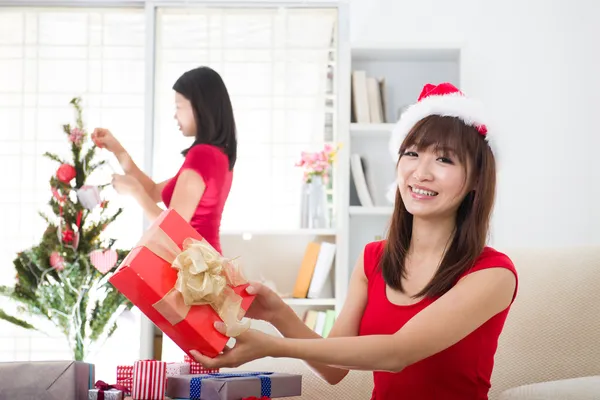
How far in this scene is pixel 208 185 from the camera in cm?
302

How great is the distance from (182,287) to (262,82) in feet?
10.2

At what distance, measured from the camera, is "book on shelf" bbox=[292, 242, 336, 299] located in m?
3.87

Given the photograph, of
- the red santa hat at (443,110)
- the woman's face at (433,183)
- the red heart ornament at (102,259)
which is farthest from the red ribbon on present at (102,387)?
the red heart ornament at (102,259)

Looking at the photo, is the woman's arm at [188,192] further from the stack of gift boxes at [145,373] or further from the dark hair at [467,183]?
the dark hair at [467,183]

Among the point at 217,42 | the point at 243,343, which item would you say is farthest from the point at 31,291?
the point at 243,343

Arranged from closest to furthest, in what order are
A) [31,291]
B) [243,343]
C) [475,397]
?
[243,343] < [475,397] < [31,291]

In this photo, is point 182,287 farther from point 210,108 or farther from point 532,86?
point 532,86

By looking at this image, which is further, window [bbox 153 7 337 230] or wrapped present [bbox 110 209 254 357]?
window [bbox 153 7 337 230]

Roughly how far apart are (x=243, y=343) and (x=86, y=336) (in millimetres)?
2740

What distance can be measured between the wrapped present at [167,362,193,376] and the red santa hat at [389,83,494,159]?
64cm

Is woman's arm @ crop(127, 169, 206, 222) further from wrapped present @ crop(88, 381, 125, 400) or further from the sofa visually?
wrapped present @ crop(88, 381, 125, 400)

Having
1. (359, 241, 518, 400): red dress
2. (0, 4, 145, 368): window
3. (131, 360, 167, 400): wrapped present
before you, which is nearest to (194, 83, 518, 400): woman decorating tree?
(359, 241, 518, 400): red dress

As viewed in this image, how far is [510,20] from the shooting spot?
4160 mm

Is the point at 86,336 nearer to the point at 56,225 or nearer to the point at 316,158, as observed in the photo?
the point at 56,225
